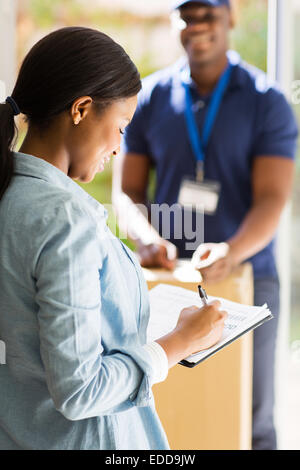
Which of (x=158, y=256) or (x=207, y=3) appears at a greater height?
(x=207, y=3)

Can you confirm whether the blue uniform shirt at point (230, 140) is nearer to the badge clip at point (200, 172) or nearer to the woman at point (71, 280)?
the badge clip at point (200, 172)

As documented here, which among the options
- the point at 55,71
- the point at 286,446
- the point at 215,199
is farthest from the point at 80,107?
the point at 286,446

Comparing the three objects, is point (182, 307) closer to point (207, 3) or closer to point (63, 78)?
point (63, 78)

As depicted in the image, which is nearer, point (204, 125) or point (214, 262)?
point (214, 262)

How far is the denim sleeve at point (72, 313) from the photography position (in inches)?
29.7

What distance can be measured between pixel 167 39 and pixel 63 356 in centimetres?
220

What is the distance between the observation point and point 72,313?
2.47ft

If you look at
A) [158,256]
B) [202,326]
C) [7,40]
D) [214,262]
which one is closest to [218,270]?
[214,262]

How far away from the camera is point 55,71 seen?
836 mm

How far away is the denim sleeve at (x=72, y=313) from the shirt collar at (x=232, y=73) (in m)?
1.39

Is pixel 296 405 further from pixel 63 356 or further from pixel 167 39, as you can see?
pixel 63 356

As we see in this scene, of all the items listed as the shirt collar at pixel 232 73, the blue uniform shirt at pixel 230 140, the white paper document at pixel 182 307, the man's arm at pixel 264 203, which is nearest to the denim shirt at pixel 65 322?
the white paper document at pixel 182 307

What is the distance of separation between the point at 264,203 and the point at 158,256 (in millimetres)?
437

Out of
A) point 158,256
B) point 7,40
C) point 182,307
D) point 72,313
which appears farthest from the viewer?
point 7,40
